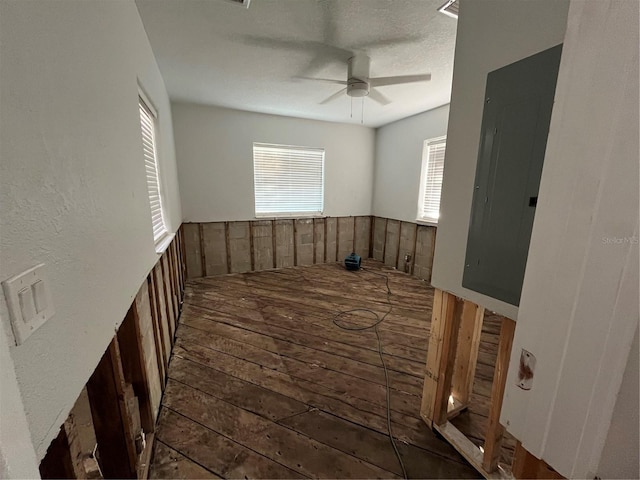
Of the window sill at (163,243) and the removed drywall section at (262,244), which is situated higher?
the window sill at (163,243)

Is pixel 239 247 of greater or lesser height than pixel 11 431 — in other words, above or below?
below

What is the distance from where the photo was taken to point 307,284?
4125mm

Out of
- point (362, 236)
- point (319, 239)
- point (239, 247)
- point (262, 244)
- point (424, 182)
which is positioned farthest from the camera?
point (362, 236)

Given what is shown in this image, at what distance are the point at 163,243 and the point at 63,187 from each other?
1.73 meters

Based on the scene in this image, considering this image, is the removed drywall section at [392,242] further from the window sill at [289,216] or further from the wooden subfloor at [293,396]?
the wooden subfloor at [293,396]

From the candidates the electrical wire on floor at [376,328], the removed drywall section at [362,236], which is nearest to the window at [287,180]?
the removed drywall section at [362,236]

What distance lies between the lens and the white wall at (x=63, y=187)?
501 mm

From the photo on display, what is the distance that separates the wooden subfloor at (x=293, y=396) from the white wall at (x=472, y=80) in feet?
3.39

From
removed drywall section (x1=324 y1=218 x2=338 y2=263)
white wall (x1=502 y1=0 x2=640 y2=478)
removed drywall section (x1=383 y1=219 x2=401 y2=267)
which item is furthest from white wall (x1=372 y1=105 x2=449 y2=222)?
white wall (x1=502 y1=0 x2=640 y2=478)

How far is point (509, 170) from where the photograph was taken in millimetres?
1031

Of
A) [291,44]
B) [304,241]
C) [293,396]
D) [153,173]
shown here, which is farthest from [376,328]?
[291,44]

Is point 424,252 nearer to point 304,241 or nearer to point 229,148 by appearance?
point 304,241

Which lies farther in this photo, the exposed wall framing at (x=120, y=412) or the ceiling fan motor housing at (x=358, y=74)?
the ceiling fan motor housing at (x=358, y=74)

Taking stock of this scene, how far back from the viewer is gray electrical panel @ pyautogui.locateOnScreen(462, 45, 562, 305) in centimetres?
93
